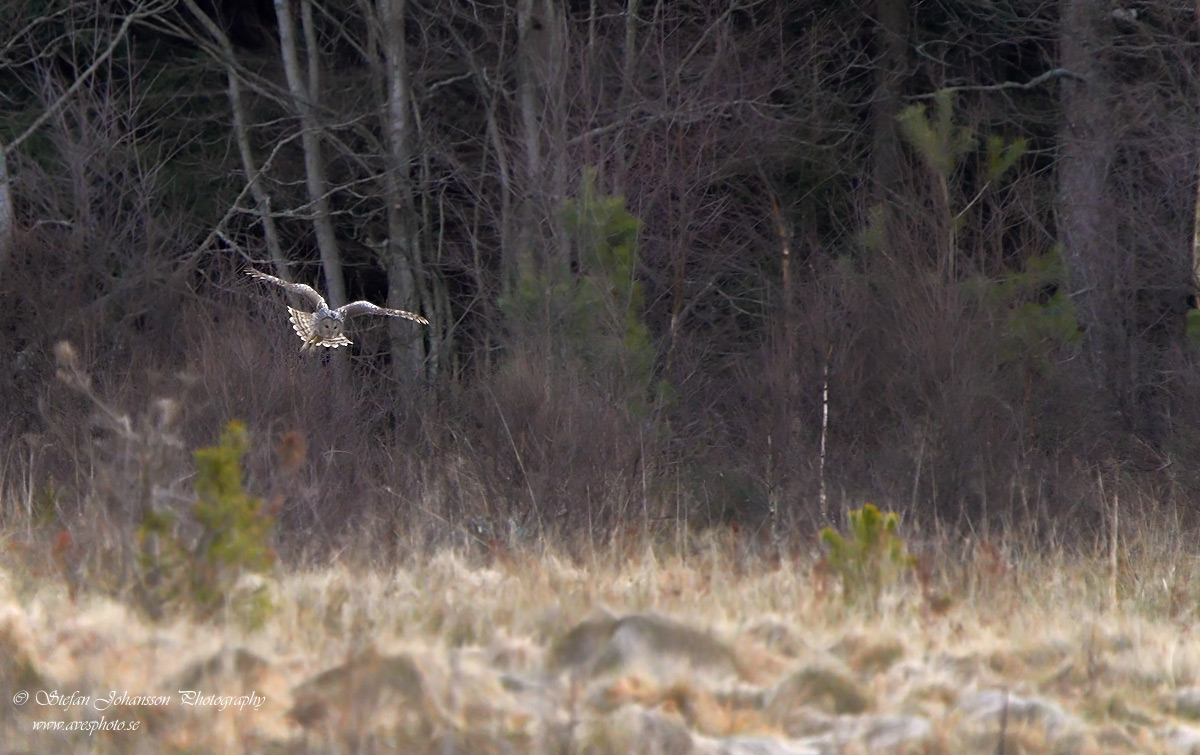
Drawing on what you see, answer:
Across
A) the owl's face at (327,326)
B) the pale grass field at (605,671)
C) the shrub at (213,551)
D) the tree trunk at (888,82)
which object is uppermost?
the tree trunk at (888,82)

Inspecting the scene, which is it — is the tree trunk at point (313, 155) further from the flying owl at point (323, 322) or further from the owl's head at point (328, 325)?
the owl's head at point (328, 325)

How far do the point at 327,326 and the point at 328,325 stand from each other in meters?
0.01

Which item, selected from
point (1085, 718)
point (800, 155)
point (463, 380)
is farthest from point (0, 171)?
point (1085, 718)

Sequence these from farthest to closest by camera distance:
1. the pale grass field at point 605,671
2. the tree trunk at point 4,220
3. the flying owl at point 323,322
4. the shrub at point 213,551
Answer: the tree trunk at point 4,220, the flying owl at point 323,322, the shrub at point 213,551, the pale grass field at point 605,671

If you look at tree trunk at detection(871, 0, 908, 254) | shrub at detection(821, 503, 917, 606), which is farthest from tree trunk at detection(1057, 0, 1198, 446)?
shrub at detection(821, 503, 917, 606)

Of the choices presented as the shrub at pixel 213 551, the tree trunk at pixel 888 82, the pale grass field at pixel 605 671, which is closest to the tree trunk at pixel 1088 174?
the tree trunk at pixel 888 82

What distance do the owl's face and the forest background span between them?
58 cm

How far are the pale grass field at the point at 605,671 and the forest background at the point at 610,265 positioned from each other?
0.67 metres

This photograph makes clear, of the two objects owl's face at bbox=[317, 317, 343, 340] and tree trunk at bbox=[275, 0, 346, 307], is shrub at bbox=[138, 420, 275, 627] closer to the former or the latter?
owl's face at bbox=[317, 317, 343, 340]

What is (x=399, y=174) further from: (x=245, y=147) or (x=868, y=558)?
(x=868, y=558)

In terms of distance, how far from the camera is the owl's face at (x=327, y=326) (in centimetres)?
1020

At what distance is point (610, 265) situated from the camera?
10.9 m

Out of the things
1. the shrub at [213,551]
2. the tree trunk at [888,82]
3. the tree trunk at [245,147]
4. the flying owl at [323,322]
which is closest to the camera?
the shrub at [213,551]

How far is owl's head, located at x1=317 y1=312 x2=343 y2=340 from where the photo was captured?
1020 centimetres
